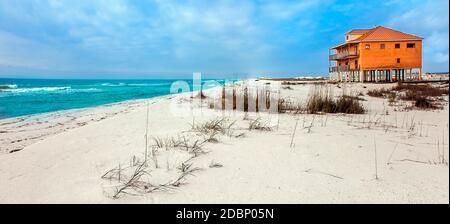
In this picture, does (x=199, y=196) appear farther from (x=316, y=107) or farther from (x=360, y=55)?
(x=360, y=55)

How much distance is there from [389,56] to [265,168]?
2905 cm

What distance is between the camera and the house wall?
2694 centimetres

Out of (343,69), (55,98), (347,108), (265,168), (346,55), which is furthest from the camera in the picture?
(343,69)

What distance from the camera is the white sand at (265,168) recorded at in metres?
1.99

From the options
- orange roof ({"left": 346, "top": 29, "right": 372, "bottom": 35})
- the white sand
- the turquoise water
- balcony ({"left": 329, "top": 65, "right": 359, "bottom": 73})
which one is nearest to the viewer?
the white sand

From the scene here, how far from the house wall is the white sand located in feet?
83.9

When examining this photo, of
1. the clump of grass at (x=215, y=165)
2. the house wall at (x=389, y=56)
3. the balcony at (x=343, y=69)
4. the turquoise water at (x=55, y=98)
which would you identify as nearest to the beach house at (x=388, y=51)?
the house wall at (x=389, y=56)

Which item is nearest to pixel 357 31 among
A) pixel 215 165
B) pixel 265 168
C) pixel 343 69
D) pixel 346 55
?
pixel 346 55

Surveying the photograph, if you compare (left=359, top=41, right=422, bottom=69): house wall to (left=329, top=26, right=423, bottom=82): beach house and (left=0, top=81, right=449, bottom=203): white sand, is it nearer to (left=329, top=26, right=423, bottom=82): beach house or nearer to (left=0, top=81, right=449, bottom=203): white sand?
(left=329, top=26, right=423, bottom=82): beach house

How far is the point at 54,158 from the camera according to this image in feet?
10.4

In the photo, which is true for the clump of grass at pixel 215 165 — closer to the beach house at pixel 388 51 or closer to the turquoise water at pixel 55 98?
the turquoise water at pixel 55 98

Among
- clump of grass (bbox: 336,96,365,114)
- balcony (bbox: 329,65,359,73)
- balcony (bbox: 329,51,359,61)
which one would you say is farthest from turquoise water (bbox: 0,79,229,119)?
balcony (bbox: 329,65,359,73)

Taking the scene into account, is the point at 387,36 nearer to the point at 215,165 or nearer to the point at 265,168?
the point at 265,168

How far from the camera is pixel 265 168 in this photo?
2.52m
